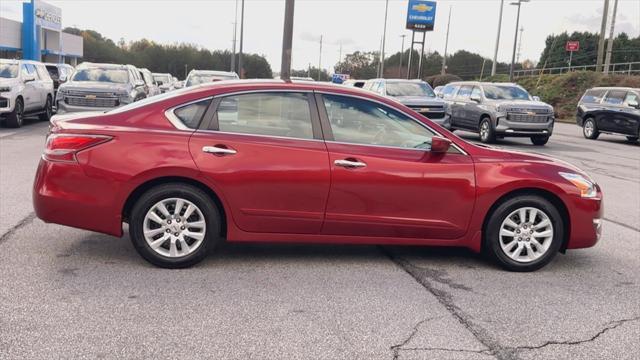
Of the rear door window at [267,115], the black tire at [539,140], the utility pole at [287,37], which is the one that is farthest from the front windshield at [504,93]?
the rear door window at [267,115]

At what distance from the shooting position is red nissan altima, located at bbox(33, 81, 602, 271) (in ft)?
17.1

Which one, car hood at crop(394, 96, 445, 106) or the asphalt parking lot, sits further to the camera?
car hood at crop(394, 96, 445, 106)

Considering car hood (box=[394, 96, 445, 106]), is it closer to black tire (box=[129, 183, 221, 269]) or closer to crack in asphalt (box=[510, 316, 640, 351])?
black tire (box=[129, 183, 221, 269])

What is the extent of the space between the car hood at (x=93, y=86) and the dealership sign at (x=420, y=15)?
1832 inches

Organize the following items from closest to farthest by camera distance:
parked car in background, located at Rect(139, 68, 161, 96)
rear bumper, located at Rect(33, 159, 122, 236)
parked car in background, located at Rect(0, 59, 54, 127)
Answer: rear bumper, located at Rect(33, 159, 122, 236) < parked car in background, located at Rect(0, 59, 54, 127) < parked car in background, located at Rect(139, 68, 161, 96)

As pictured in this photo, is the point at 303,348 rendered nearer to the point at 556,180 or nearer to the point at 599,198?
the point at 556,180

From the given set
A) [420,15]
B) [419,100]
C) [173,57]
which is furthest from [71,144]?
[173,57]

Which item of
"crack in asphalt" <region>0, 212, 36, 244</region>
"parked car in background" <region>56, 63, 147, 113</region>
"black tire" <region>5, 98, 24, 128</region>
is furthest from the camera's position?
"black tire" <region>5, 98, 24, 128</region>

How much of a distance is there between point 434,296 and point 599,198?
1.99 metres

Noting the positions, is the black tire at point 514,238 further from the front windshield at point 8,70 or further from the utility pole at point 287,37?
the front windshield at point 8,70

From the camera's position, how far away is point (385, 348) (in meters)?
3.89

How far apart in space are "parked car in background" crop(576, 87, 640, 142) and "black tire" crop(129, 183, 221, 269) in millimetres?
19478

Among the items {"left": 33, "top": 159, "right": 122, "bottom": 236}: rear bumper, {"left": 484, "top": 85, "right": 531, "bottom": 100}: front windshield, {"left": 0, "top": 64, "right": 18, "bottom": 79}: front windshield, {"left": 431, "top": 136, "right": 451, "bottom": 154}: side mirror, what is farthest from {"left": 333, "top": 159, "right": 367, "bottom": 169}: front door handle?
{"left": 0, "top": 64, "right": 18, "bottom": 79}: front windshield

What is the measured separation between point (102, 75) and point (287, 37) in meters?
5.30
